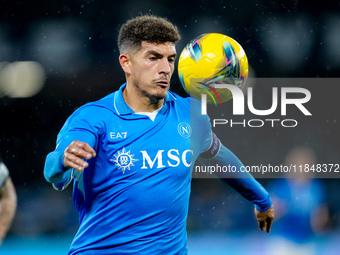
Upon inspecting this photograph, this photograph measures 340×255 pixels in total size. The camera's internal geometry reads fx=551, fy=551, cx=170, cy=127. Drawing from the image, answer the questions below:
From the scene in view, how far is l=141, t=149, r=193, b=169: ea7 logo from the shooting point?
3154 mm

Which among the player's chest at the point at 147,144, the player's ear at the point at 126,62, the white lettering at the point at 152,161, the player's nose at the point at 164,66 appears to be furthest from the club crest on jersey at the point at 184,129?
the player's ear at the point at 126,62

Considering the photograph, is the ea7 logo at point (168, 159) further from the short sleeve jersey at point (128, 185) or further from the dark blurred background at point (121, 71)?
the dark blurred background at point (121, 71)

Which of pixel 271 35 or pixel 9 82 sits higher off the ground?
pixel 271 35

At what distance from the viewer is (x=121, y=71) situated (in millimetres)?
8500

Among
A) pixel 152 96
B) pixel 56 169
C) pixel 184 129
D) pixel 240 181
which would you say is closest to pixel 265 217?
pixel 240 181

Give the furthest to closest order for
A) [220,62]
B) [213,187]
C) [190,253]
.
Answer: [213,187]
[190,253]
[220,62]

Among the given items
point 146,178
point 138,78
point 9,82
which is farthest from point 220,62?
point 9,82

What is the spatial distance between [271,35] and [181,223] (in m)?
6.23

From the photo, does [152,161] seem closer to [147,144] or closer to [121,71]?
[147,144]

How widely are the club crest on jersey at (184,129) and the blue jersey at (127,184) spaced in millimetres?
94

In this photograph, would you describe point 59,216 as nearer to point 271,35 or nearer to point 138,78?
point 271,35

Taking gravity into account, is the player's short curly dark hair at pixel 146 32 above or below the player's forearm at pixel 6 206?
above

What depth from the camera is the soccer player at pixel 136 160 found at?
3084mm

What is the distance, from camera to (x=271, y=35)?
8914mm
